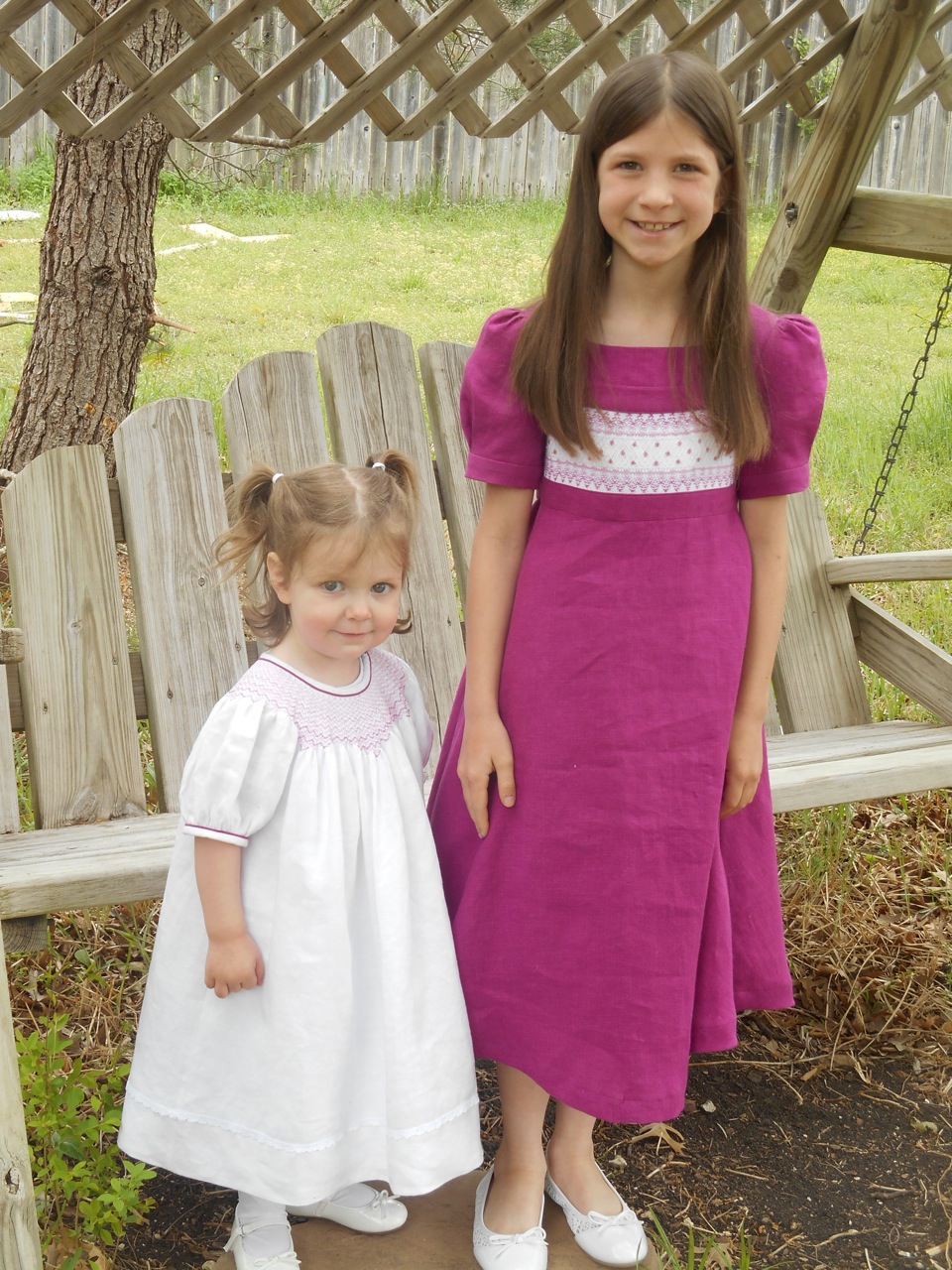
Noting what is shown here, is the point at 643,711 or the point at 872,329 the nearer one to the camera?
the point at 643,711

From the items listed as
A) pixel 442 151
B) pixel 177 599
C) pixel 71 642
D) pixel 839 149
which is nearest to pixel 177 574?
pixel 177 599

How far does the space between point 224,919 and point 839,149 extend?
2.00m

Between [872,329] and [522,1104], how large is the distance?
684 cm

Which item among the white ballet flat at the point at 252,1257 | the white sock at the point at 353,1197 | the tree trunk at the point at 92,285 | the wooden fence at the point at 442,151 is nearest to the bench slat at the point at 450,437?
the white sock at the point at 353,1197

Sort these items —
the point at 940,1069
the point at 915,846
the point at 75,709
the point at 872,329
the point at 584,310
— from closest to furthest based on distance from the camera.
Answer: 1. the point at 584,310
2. the point at 75,709
3. the point at 940,1069
4. the point at 915,846
5. the point at 872,329

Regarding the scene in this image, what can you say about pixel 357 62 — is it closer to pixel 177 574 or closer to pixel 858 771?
pixel 177 574

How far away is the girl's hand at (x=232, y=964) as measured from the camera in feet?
5.50

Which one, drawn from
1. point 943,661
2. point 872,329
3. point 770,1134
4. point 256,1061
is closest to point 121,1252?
point 256,1061

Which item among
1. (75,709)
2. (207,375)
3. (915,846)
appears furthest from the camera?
(207,375)

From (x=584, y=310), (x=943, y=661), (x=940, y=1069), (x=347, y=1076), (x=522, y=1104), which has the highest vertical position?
(x=584, y=310)

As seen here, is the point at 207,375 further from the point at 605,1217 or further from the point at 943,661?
the point at 605,1217

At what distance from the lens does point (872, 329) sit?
25.8ft

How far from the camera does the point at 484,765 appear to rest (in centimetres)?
181

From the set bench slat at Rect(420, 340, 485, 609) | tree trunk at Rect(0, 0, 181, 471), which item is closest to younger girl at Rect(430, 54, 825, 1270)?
bench slat at Rect(420, 340, 485, 609)
